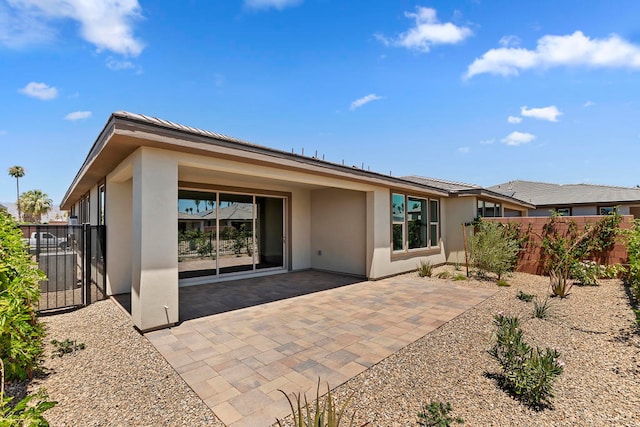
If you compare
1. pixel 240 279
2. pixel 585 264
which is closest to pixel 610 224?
pixel 585 264

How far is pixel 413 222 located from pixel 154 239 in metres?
8.96

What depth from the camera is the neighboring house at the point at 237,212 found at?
4852mm

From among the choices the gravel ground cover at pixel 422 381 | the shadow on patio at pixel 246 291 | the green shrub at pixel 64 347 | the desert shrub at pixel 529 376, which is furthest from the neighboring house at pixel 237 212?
the desert shrub at pixel 529 376

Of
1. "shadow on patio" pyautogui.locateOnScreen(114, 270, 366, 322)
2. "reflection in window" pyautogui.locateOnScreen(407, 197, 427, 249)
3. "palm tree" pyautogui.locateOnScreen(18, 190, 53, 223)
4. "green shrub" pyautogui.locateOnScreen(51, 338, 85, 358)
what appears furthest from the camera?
"palm tree" pyautogui.locateOnScreen(18, 190, 53, 223)

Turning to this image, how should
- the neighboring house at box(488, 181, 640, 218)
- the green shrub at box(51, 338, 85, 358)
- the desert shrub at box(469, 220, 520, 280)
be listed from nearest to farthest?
the green shrub at box(51, 338, 85, 358) → the desert shrub at box(469, 220, 520, 280) → the neighboring house at box(488, 181, 640, 218)

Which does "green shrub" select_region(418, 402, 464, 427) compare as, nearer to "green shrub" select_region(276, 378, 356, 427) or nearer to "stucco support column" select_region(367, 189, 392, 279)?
"green shrub" select_region(276, 378, 356, 427)

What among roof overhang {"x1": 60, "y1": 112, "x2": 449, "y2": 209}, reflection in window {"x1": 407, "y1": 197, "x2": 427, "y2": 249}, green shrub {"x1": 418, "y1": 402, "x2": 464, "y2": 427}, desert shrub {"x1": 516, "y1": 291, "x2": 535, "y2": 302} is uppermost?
roof overhang {"x1": 60, "y1": 112, "x2": 449, "y2": 209}

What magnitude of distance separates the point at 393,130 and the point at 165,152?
12.1 m

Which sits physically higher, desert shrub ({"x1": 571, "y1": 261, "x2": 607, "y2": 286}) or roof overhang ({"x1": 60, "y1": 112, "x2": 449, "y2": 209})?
roof overhang ({"x1": 60, "y1": 112, "x2": 449, "y2": 209})

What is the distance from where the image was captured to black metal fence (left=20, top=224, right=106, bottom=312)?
6.50 meters

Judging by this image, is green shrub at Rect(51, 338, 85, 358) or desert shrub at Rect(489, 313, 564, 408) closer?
desert shrub at Rect(489, 313, 564, 408)

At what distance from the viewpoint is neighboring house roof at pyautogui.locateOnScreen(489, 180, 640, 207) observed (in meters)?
20.3

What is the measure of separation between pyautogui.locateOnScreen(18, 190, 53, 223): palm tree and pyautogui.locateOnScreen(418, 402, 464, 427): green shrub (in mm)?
58519

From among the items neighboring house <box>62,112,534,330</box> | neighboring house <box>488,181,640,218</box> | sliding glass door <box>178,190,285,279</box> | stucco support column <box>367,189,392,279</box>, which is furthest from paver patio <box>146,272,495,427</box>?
neighboring house <box>488,181,640,218</box>
